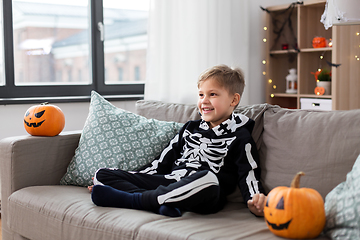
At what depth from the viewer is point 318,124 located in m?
1.60

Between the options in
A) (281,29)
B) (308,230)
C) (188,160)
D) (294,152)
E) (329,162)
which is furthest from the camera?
(281,29)

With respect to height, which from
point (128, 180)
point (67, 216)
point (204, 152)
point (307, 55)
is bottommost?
point (67, 216)

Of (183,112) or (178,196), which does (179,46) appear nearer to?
(183,112)

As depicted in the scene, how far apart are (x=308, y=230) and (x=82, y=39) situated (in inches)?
101

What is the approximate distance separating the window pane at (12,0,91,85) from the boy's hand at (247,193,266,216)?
7.05 ft

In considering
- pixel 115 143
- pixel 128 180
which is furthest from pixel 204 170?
pixel 115 143

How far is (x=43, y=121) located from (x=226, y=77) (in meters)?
0.89

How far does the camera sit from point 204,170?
4.90 ft

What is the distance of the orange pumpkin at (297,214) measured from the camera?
1173mm

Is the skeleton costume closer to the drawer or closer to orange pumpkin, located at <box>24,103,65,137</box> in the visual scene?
orange pumpkin, located at <box>24,103,65,137</box>

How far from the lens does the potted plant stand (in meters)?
3.30

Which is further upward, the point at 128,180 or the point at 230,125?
the point at 230,125

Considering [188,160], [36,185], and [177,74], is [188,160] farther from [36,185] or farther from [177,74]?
[177,74]

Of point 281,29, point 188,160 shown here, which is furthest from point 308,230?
point 281,29
